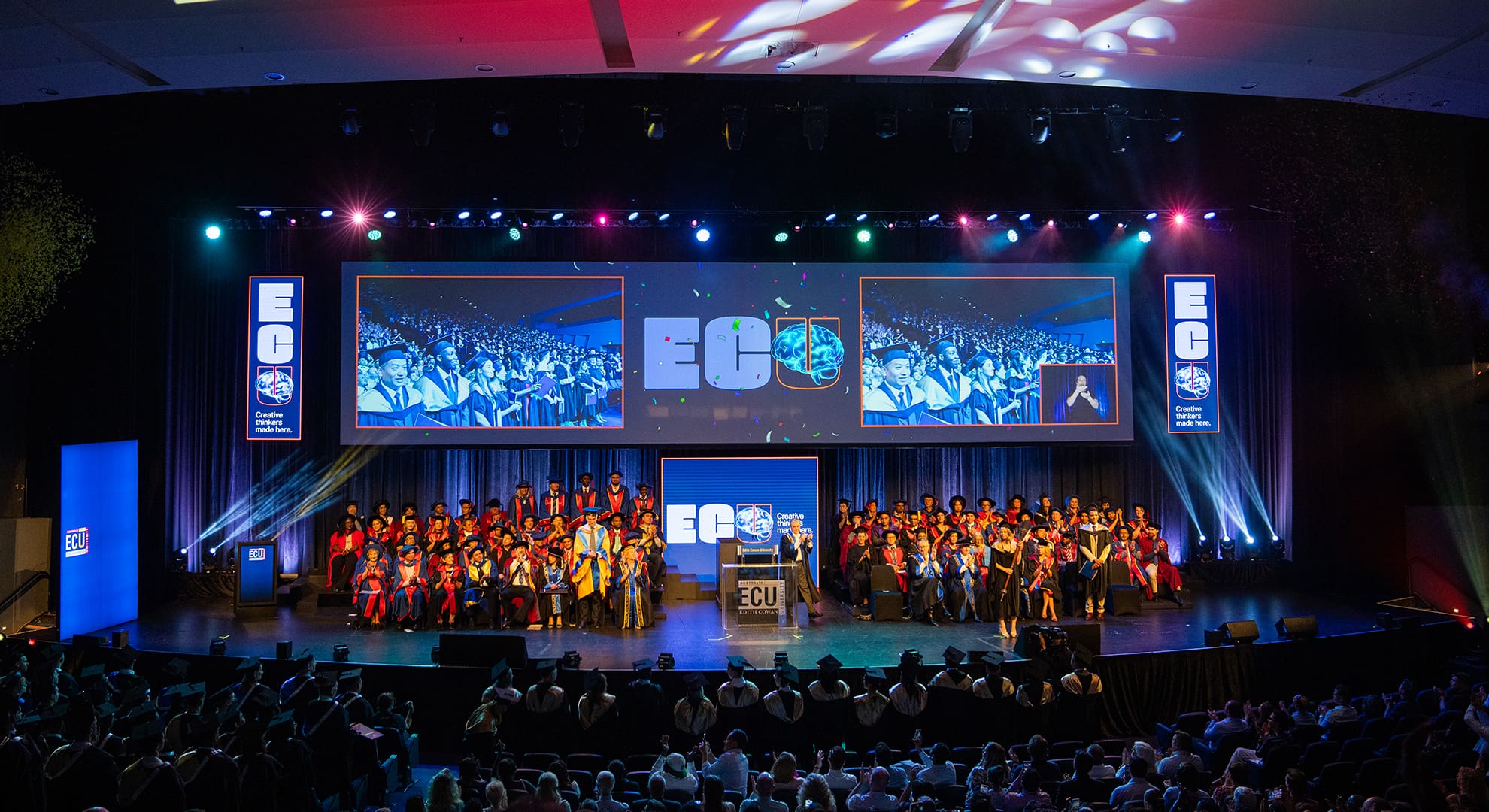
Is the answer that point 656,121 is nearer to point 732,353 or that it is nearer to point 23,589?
point 732,353

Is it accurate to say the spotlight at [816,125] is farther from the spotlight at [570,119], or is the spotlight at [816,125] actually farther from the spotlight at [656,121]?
the spotlight at [570,119]

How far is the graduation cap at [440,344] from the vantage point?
47.1 ft

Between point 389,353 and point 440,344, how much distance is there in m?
0.72

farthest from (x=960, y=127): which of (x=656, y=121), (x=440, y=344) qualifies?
(x=440, y=344)

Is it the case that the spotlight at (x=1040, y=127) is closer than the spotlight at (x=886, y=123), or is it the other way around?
the spotlight at (x=886, y=123)

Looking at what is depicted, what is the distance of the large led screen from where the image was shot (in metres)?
14.4

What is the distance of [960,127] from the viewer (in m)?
11.8

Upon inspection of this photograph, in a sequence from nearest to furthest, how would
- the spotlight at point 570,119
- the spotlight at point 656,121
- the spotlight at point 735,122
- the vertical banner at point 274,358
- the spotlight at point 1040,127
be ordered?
the spotlight at point 570,119 < the spotlight at point 656,121 < the spotlight at point 735,122 < the spotlight at point 1040,127 < the vertical banner at point 274,358

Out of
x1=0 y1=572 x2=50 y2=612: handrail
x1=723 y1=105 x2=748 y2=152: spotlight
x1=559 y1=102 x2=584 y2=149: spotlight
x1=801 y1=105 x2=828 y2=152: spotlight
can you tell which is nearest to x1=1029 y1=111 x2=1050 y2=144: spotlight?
x1=801 y1=105 x2=828 y2=152: spotlight

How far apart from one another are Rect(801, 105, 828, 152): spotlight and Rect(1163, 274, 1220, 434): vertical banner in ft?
22.0

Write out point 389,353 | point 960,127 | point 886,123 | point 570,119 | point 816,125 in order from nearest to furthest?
point 570,119
point 816,125
point 886,123
point 960,127
point 389,353

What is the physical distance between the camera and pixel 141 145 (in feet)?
41.2

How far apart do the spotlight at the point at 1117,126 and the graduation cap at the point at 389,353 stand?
952 centimetres

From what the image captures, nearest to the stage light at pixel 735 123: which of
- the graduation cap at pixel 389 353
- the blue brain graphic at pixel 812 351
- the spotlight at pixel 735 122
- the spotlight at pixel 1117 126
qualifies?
the spotlight at pixel 735 122
